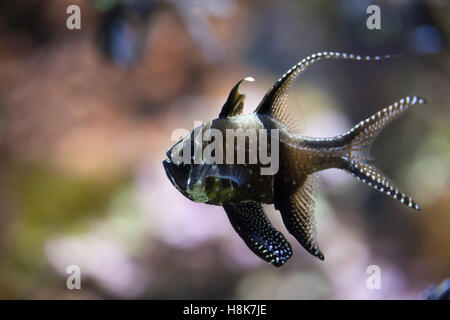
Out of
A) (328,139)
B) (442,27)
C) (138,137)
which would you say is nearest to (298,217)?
(328,139)

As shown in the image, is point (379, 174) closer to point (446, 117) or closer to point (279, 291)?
point (279, 291)

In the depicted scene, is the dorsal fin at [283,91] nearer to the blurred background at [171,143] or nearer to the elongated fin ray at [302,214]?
the elongated fin ray at [302,214]

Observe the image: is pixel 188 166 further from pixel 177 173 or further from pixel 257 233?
pixel 257 233

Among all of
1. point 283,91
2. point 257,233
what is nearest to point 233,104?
point 283,91

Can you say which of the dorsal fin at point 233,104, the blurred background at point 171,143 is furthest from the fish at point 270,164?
the blurred background at point 171,143

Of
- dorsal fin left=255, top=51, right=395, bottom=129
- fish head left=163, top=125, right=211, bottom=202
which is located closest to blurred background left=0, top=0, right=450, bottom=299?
dorsal fin left=255, top=51, right=395, bottom=129

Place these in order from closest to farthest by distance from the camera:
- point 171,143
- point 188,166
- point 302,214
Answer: point 188,166
point 302,214
point 171,143
